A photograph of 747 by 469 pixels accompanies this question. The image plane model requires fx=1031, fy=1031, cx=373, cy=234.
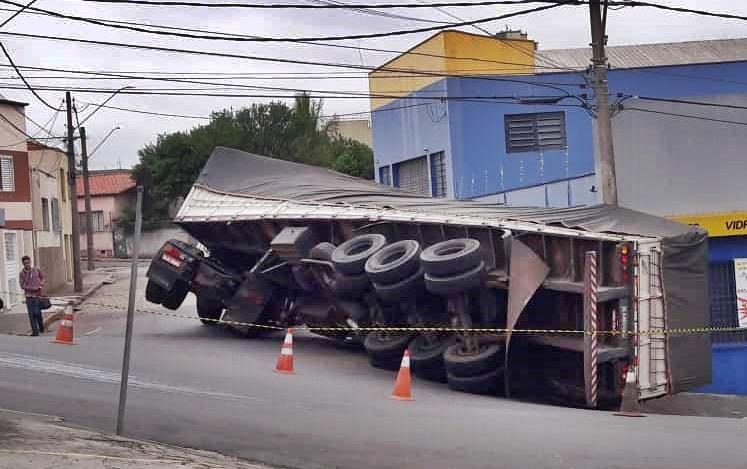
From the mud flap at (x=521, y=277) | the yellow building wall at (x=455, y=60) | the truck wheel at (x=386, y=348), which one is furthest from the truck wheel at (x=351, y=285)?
the yellow building wall at (x=455, y=60)

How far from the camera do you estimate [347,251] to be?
52.2 ft

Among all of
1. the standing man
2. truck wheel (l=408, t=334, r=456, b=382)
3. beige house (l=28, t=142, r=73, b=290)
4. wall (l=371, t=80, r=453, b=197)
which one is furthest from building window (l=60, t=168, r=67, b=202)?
truck wheel (l=408, t=334, r=456, b=382)

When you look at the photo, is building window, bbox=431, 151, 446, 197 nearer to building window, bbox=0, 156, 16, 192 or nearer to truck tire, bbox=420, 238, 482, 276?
building window, bbox=0, 156, 16, 192

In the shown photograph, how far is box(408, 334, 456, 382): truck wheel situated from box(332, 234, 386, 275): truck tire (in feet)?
4.69

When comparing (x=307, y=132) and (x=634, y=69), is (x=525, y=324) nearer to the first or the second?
(x=634, y=69)

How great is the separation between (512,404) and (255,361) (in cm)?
454

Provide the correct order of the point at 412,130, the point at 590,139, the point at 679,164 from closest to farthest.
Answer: the point at 679,164, the point at 590,139, the point at 412,130

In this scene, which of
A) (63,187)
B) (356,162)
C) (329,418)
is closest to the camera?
(329,418)

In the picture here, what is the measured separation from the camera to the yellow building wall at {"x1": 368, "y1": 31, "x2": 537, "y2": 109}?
37.1 m

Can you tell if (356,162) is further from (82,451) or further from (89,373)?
(82,451)

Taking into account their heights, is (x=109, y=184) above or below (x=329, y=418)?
above

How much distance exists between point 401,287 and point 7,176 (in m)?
24.7

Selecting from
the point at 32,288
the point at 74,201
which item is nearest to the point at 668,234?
the point at 32,288

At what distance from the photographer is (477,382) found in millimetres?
13836
